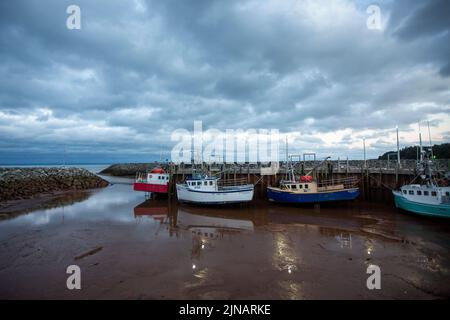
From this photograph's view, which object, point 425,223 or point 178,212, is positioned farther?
A: point 178,212

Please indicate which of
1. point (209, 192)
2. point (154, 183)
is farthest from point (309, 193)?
point (154, 183)

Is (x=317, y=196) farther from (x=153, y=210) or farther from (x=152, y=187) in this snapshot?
(x=152, y=187)

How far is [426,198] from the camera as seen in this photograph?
14.6 meters

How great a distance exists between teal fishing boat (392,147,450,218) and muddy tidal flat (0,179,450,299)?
0.66 metres

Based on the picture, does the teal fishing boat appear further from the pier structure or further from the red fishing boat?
the red fishing boat

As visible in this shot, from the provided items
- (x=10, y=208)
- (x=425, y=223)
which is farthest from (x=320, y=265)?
(x=10, y=208)

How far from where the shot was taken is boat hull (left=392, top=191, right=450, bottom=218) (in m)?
13.6

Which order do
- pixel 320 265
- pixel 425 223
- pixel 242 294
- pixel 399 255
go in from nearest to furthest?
pixel 242 294 → pixel 320 265 → pixel 399 255 → pixel 425 223

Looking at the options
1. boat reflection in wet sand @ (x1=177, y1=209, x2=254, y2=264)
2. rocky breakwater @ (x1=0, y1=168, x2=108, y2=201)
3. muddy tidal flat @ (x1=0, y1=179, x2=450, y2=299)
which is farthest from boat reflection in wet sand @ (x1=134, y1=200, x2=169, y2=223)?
rocky breakwater @ (x1=0, y1=168, x2=108, y2=201)

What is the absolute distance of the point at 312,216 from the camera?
1611 centimetres
